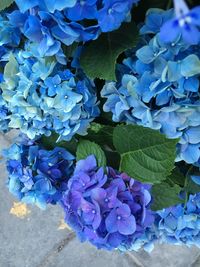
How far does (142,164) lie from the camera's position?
107 cm

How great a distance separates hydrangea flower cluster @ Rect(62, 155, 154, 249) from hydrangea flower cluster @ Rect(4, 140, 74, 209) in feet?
0.45

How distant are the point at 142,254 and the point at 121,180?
0.93m

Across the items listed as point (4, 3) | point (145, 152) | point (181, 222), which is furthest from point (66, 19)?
point (181, 222)

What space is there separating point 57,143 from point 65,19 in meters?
0.46

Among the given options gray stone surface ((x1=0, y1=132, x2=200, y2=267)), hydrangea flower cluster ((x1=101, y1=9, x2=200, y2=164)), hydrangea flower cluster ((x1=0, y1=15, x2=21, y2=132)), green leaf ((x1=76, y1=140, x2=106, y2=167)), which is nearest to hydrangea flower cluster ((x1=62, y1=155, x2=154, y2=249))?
green leaf ((x1=76, y1=140, x2=106, y2=167))

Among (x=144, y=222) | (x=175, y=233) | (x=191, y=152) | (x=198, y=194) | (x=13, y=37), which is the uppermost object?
(x=13, y=37)

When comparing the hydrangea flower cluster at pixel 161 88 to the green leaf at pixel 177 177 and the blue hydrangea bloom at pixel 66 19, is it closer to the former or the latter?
the blue hydrangea bloom at pixel 66 19

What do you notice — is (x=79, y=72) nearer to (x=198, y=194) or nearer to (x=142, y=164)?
(x=142, y=164)

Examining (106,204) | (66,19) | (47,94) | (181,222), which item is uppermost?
(66,19)

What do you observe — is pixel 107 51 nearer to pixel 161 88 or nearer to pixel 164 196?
pixel 161 88

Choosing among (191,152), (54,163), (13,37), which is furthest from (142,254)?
(13,37)

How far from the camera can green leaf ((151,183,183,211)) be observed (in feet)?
3.76

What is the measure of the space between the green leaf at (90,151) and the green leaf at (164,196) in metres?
0.14

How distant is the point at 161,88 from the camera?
35.0 inches
